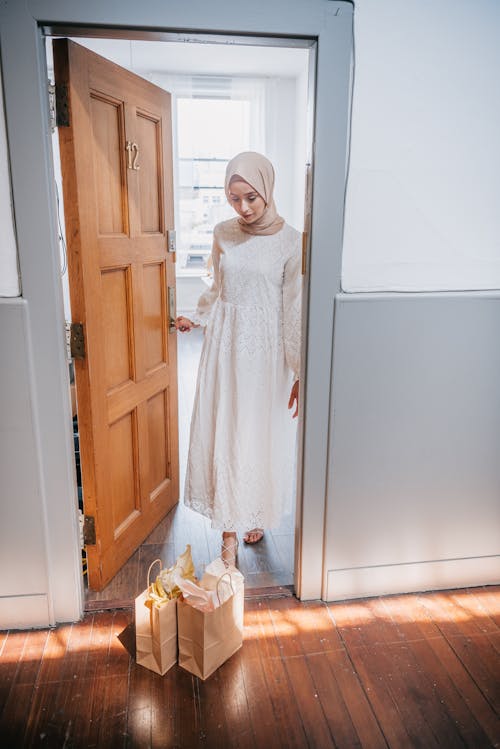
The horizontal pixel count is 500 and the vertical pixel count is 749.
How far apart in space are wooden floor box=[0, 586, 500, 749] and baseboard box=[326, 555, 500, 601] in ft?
0.21

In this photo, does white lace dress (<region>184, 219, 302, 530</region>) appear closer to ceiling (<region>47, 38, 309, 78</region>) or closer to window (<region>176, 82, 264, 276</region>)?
ceiling (<region>47, 38, 309, 78</region>)

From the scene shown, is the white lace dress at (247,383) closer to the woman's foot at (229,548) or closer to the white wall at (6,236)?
the woman's foot at (229,548)

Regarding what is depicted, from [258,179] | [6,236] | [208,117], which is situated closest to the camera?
[6,236]

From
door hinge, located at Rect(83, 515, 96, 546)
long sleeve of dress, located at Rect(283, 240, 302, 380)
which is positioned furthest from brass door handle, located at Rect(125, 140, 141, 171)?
door hinge, located at Rect(83, 515, 96, 546)

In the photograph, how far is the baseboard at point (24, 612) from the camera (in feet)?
6.67

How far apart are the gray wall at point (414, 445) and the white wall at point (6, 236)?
1.04 m

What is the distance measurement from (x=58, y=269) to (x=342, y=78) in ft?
3.46

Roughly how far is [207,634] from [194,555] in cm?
75

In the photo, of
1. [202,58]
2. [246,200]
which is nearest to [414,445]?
[246,200]

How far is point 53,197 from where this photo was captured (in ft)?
5.80

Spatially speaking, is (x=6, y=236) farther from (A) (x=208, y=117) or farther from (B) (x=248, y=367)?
(A) (x=208, y=117)

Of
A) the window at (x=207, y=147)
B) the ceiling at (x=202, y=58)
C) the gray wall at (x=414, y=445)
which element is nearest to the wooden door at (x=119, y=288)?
the gray wall at (x=414, y=445)

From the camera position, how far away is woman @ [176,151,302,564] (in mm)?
2166

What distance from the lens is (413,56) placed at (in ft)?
5.90
